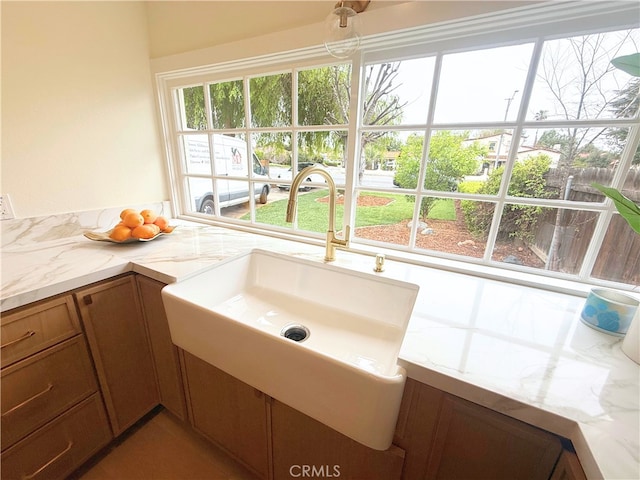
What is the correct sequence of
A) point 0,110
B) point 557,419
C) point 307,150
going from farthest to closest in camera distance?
1. point 307,150
2. point 0,110
3. point 557,419

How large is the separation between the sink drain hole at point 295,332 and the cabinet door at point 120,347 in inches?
25.2

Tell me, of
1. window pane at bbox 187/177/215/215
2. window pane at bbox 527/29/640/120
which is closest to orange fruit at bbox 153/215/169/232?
window pane at bbox 187/177/215/215

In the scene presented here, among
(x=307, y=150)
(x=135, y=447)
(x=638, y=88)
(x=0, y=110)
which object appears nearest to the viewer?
(x=638, y=88)

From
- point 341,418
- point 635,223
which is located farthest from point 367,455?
point 635,223

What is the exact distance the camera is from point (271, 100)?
1.30 m

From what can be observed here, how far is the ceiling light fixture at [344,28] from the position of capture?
849 mm

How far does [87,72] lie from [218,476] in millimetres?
1894

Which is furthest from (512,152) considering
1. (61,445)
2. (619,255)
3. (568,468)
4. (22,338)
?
(61,445)

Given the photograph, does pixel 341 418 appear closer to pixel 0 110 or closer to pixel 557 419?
pixel 557 419

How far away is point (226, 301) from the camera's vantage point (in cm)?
104

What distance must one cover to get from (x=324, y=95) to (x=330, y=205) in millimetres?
555

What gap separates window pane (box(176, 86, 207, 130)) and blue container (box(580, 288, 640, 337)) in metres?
1.83

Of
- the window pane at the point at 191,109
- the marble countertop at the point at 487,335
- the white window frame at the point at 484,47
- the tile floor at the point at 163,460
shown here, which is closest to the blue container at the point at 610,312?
the marble countertop at the point at 487,335

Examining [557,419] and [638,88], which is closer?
[557,419]
